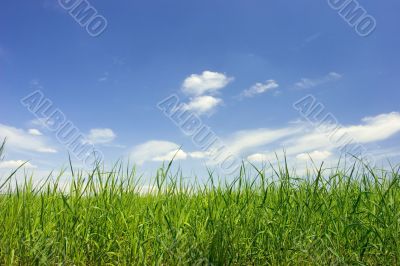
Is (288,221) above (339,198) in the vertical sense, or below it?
below

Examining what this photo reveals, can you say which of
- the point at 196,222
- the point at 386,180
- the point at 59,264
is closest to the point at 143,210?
the point at 196,222

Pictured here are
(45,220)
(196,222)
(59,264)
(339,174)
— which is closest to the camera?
(59,264)

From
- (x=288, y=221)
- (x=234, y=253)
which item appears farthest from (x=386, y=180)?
(x=234, y=253)

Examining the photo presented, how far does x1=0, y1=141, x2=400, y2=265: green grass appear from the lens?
3.72 meters

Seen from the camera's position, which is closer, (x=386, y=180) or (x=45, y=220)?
(x=45, y=220)

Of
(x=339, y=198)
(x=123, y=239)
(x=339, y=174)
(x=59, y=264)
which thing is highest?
(x=339, y=174)

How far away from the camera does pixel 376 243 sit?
3.96 meters

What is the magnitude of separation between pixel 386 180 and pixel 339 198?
1024 millimetres

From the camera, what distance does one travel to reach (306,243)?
387cm

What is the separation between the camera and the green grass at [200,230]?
3.72 meters

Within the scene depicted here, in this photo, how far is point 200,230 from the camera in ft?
13.0

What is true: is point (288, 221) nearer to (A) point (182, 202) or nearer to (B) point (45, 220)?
(A) point (182, 202)

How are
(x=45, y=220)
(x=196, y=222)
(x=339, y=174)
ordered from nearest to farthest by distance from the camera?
(x=196, y=222) < (x=45, y=220) < (x=339, y=174)

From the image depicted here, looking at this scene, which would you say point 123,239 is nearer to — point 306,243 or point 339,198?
point 306,243
